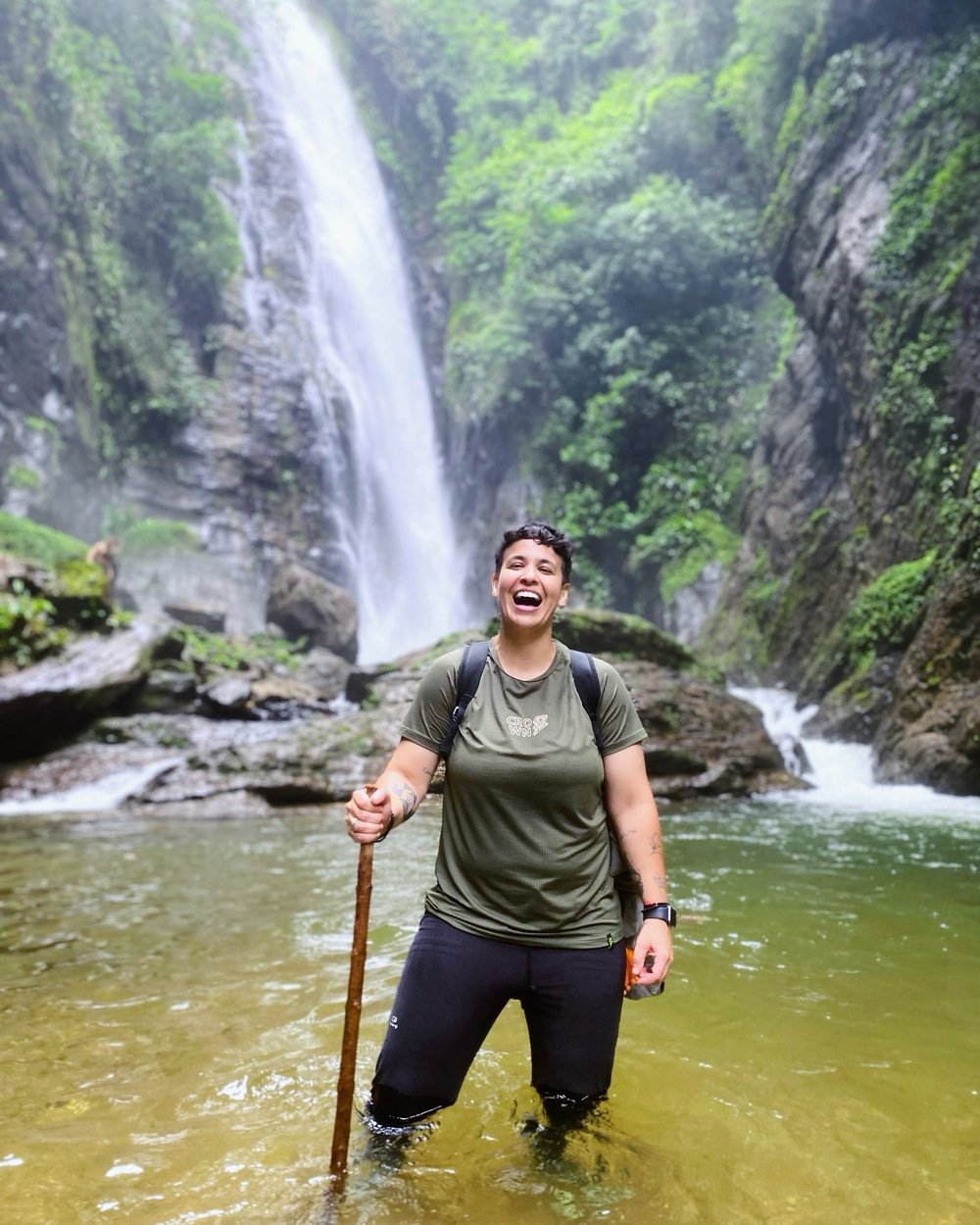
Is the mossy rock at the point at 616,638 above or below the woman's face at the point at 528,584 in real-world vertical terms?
above

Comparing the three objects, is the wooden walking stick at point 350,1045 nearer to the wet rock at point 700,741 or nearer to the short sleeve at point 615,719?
the short sleeve at point 615,719

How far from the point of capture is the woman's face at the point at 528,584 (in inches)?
95.6

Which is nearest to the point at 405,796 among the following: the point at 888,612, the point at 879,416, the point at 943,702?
the point at 943,702

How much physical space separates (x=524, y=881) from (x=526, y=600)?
766mm

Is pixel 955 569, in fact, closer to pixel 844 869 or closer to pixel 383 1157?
pixel 844 869

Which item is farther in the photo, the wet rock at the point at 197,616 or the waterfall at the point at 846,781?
the wet rock at the point at 197,616

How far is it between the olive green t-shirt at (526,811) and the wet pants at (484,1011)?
0.18 ft

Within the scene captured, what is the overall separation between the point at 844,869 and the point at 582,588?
17.1m

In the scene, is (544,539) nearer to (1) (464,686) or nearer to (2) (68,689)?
(1) (464,686)

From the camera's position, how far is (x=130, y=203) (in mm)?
24844

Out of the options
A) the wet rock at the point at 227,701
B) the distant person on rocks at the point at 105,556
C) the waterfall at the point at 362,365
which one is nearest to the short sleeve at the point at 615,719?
the wet rock at the point at 227,701

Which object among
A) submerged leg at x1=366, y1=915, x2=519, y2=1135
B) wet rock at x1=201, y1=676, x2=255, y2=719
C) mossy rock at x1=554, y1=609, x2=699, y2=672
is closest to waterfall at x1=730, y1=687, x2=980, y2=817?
mossy rock at x1=554, y1=609, x2=699, y2=672

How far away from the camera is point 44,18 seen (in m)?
19.7

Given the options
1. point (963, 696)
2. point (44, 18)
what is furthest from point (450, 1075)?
point (44, 18)
